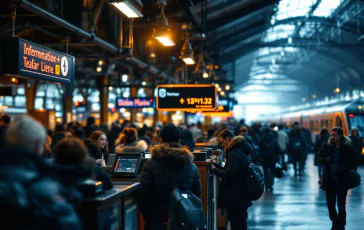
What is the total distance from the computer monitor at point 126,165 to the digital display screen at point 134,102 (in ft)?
53.5

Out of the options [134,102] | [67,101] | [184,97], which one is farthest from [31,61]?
[67,101]

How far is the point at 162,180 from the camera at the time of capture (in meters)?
5.66

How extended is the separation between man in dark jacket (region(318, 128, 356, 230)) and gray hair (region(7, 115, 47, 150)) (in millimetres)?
6697

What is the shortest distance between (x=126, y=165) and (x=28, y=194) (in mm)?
3626

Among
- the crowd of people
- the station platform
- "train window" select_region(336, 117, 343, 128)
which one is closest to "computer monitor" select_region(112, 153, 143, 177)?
the crowd of people

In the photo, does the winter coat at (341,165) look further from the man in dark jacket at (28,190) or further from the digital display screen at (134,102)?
the digital display screen at (134,102)

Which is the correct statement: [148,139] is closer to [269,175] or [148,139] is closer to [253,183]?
[269,175]

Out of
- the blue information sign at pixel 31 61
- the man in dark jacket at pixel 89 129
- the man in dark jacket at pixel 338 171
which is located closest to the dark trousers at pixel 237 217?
the man in dark jacket at pixel 338 171

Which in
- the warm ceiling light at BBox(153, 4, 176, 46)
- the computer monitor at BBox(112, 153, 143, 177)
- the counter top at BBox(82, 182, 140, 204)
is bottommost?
the counter top at BBox(82, 182, 140, 204)

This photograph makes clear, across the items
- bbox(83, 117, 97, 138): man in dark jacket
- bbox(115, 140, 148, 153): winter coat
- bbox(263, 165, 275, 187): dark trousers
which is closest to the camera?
bbox(115, 140, 148, 153): winter coat

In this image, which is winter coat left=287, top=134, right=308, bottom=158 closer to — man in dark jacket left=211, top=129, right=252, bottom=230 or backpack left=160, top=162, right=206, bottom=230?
man in dark jacket left=211, top=129, right=252, bottom=230

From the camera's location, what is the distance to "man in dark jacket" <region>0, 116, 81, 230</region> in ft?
9.97

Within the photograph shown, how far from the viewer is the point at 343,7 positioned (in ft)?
97.4

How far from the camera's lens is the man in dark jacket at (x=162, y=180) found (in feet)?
18.5
